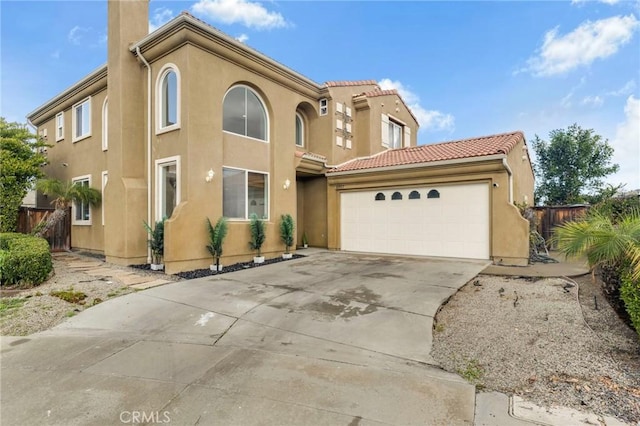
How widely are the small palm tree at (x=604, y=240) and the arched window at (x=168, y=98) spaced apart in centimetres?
1012

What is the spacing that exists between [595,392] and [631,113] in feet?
49.9

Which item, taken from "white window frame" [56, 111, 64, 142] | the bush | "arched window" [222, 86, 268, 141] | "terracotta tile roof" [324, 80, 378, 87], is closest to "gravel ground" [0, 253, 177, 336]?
the bush

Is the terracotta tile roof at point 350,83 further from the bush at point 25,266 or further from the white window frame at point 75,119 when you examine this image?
the bush at point 25,266

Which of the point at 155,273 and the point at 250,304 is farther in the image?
the point at 155,273

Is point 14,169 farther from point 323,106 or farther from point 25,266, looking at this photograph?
point 323,106

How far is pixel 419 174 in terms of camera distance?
11859 mm

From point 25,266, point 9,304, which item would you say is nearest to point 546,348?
point 9,304

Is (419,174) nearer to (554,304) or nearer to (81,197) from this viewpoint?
(554,304)

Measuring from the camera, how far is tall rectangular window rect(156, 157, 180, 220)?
10227mm

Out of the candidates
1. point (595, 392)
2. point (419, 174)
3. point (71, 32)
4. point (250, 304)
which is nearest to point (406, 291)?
point (250, 304)

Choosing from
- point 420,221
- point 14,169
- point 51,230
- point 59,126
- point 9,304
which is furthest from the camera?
point 59,126

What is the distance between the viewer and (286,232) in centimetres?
1203

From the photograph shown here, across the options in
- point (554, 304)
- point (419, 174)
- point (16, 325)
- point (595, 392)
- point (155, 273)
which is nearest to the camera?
point (595, 392)

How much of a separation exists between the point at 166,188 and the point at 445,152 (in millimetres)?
10085
